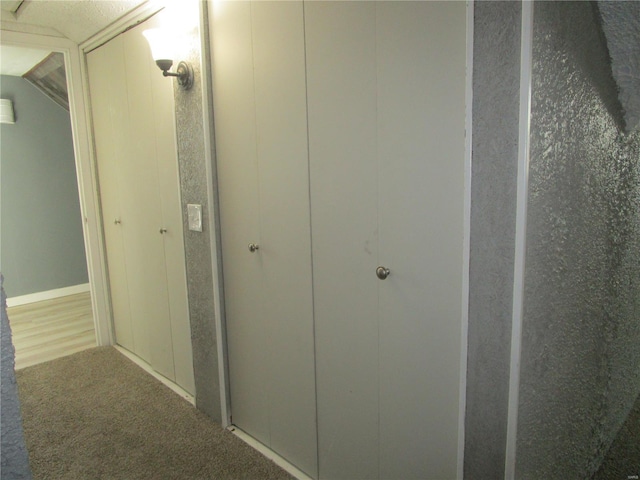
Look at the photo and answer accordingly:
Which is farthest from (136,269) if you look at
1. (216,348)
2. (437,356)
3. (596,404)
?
(596,404)

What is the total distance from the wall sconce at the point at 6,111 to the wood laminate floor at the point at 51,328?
1.80 metres

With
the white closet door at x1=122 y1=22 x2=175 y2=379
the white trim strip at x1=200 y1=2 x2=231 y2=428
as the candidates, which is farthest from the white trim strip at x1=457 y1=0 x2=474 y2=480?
the white closet door at x1=122 y1=22 x2=175 y2=379

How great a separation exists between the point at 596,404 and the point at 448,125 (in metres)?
1.11

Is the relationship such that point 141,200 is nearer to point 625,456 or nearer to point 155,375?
point 155,375

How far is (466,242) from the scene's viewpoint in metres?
1.21

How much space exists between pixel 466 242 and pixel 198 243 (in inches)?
56.9

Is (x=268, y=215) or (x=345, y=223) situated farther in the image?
(x=268, y=215)

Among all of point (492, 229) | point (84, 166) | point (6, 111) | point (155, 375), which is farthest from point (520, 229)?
point (6, 111)

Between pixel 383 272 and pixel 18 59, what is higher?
pixel 18 59

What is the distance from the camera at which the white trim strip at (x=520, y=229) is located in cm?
103

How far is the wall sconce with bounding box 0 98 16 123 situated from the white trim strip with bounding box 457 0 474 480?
4.50 metres

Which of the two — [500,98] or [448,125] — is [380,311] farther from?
[500,98]

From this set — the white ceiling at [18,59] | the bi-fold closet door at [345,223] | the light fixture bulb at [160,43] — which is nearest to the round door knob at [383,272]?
the bi-fold closet door at [345,223]

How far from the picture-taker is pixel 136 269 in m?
2.92
